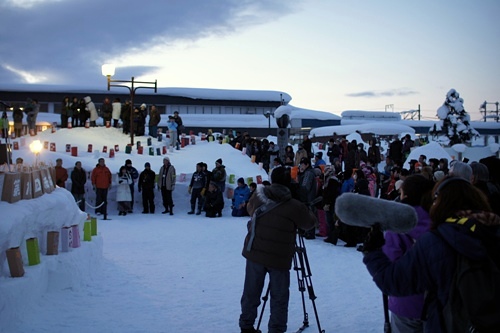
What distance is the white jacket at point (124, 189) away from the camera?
17547 millimetres

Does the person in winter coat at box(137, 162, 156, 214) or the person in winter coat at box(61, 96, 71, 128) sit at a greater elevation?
the person in winter coat at box(61, 96, 71, 128)

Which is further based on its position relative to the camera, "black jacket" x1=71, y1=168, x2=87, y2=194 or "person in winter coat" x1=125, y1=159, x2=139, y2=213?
"person in winter coat" x1=125, y1=159, x2=139, y2=213

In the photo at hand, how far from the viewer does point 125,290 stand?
26.0ft

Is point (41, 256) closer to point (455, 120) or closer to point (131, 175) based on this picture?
point (131, 175)

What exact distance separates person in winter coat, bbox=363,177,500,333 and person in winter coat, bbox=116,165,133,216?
1526 centimetres

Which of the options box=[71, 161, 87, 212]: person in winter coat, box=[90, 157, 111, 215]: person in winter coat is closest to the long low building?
box=[90, 157, 111, 215]: person in winter coat

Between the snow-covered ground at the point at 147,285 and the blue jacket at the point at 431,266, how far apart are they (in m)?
3.51

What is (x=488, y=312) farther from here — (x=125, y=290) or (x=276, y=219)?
(x=125, y=290)

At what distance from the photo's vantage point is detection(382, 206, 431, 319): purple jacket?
3672 millimetres

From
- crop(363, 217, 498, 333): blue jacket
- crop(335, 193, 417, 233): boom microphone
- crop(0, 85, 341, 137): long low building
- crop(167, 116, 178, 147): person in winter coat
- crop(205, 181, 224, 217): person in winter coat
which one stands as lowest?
crop(205, 181, 224, 217): person in winter coat

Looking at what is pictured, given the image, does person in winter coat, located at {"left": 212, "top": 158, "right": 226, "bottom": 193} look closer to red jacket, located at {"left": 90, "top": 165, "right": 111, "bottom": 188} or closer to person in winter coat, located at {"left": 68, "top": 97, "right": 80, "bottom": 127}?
red jacket, located at {"left": 90, "top": 165, "right": 111, "bottom": 188}

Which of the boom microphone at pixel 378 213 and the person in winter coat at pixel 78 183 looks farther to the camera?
the person in winter coat at pixel 78 183

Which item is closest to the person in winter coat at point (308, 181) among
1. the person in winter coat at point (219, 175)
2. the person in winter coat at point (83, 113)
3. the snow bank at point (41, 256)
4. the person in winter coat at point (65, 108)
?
the snow bank at point (41, 256)

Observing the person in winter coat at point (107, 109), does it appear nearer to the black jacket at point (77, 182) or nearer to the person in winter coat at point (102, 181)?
the person in winter coat at point (102, 181)
